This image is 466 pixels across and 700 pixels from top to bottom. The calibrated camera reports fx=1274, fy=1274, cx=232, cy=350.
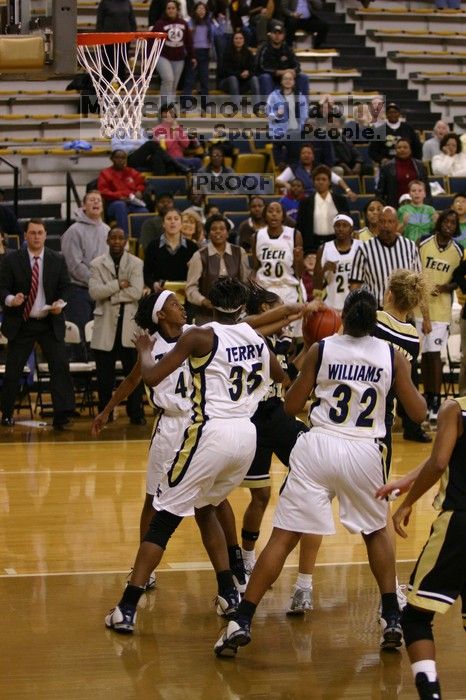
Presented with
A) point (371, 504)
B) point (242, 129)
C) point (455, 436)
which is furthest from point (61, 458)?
point (242, 129)

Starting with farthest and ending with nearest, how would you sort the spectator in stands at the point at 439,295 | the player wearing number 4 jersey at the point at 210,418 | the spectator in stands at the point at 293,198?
the spectator in stands at the point at 293,198, the spectator in stands at the point at 439,295, the player wearing number 4 jersey at the point at 210,418

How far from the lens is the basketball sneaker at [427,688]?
4.64 meters

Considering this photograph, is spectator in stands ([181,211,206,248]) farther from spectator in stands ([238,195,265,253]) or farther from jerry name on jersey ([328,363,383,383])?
jerry name on jersey ([328,363,383,383])

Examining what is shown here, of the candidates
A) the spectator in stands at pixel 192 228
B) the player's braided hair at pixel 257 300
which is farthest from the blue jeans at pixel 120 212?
the player's braided hair at pixel 257 300

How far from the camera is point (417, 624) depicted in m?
4.74

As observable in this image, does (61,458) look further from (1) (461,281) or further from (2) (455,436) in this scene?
(2) (455,436)

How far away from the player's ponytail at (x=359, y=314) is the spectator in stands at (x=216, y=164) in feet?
31.8

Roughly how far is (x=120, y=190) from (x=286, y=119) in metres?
3.01

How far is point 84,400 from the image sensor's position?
505 inches

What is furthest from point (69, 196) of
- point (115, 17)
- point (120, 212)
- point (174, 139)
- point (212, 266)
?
point (212, 266)

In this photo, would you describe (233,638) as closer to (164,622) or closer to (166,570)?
(164,622)

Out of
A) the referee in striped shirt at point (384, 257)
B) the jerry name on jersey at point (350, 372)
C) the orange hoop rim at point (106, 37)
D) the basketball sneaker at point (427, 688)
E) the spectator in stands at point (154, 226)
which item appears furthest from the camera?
the spectator in stands at point (154, 226)

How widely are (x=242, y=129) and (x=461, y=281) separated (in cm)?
650

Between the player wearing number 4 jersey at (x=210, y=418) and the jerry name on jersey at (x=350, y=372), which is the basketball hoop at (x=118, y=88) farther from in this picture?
the jerry name on jersey at (x=350, y=372)
